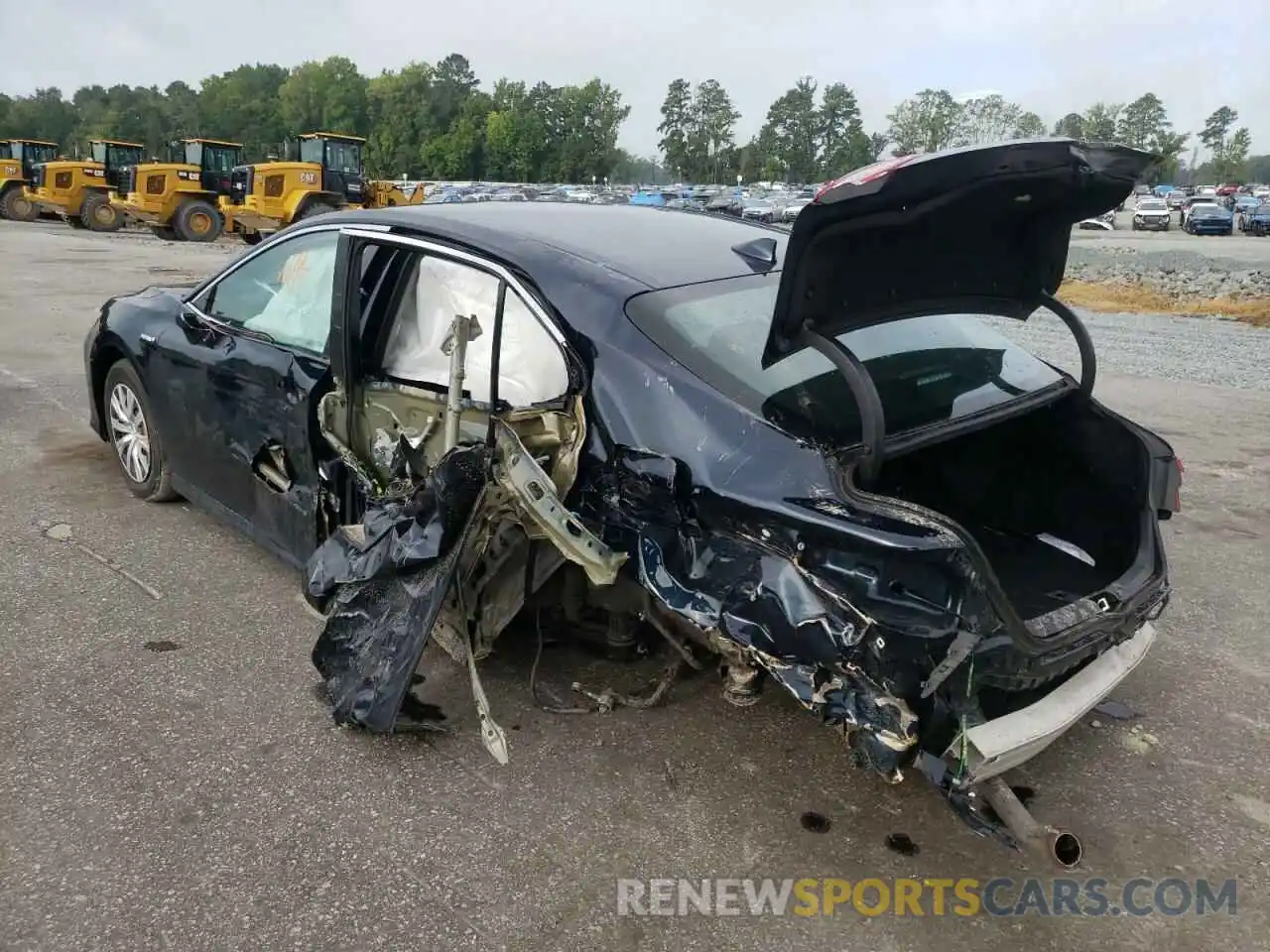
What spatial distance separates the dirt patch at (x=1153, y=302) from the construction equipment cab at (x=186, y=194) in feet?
66.8

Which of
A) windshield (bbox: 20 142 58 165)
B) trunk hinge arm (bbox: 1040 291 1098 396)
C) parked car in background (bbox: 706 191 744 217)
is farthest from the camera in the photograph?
parked car in background (bbox: 706 191 744 217)

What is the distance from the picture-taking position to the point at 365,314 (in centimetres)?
347

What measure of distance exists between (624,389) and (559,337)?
12.3 inches

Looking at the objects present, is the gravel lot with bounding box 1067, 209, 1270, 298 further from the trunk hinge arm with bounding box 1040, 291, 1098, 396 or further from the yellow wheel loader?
the trunk hinge arm with bounding box 1040, 291, 1098, 396

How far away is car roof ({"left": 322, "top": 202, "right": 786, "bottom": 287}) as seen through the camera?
3.10 metres

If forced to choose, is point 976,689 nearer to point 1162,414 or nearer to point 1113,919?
point 1113,919

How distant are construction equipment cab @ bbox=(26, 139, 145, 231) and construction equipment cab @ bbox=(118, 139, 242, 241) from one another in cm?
284

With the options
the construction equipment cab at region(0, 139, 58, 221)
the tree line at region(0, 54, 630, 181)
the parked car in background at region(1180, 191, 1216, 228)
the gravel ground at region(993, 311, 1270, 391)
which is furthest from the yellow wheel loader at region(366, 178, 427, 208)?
the tree line at region(0, 54, 630, 181)

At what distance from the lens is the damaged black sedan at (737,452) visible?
2332 millimetres

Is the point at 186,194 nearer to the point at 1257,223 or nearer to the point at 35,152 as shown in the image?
the point at 35,152

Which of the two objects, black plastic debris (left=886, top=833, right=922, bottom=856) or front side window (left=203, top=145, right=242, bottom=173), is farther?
front side window (left=203, top=145, right=242, bottom=173)

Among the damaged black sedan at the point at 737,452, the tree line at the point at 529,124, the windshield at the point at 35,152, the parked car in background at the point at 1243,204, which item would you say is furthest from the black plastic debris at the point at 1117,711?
the tree line at the point at 529,124

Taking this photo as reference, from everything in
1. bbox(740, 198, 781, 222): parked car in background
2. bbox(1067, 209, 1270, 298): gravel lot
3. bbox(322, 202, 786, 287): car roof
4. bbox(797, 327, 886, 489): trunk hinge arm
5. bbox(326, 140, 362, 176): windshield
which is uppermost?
bbox(740, 198, 781, 222): parked car in background

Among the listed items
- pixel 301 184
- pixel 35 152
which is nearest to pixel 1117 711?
pixel 301 184
